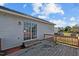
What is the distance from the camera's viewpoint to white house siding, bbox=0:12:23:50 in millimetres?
9109

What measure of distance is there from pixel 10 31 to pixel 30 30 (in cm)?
377

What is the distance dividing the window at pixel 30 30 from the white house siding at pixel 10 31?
3.47ft

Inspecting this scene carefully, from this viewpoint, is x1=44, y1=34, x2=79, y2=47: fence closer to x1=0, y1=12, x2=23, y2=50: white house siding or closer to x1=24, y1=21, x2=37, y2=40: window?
x1=24, y1=21, x2=37, y2=40: window

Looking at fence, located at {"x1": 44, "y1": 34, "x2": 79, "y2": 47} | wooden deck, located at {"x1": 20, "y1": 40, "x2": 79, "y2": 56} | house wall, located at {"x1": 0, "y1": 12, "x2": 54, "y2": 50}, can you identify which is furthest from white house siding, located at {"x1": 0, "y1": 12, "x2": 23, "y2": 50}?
fence, located at {"x1": 44, "y1": 34, "x2": 79, "y2": 47}

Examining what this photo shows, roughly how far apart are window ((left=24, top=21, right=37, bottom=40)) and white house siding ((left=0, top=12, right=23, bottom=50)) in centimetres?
106

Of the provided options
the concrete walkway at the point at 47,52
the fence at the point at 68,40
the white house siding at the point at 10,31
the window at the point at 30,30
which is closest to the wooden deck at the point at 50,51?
the concrete walkway at the point at 47,52

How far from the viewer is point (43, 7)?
13.3 m

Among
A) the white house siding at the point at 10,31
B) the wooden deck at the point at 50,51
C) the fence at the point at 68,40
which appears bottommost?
the wooden deck at the point at 50,51

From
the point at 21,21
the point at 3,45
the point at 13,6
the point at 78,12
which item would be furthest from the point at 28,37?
the point at 78,12

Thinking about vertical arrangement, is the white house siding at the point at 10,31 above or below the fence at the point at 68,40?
above

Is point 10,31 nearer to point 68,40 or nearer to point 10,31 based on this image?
point 10,31

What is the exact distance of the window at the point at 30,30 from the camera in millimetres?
12494

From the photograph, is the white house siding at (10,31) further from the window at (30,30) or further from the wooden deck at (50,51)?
the wooden deck at (50,51)

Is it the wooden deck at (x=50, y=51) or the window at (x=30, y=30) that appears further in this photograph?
the window at (x=30, y=30)
